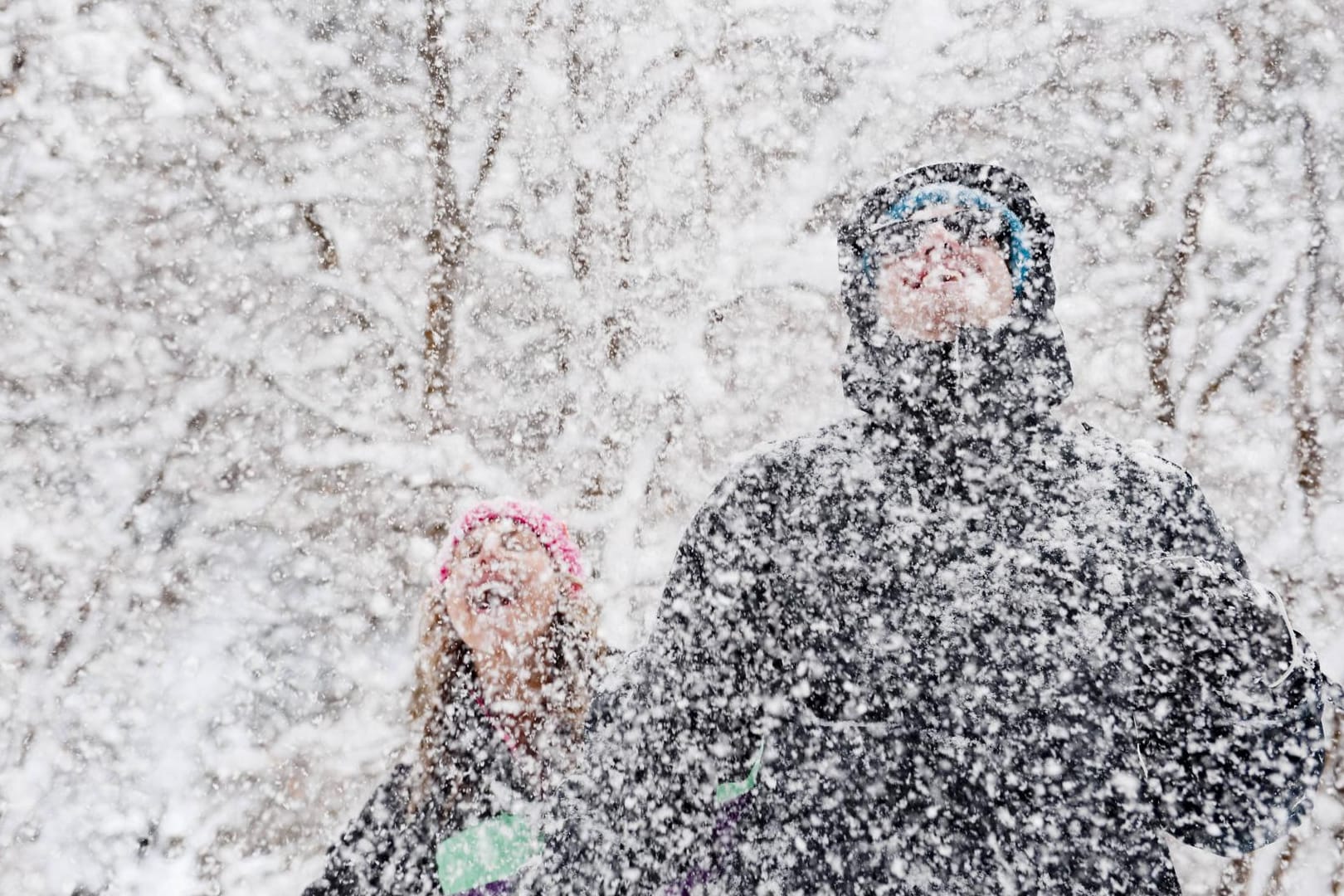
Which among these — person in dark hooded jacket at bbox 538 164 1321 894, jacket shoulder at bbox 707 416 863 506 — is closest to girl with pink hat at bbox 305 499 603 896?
person in dark hooded jacket at bbox 538 164 1321 894

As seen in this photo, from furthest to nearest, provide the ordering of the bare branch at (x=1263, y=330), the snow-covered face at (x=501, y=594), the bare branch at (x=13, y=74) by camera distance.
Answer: the bare branch at (x=13, y=74) < the bare branch at (x=1263, y=330) < the snow-covered face at (x=501, y=594)

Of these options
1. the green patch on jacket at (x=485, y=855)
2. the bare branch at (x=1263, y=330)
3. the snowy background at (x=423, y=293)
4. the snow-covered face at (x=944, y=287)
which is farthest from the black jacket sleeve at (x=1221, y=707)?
the bare branch at (x=1263, y=330)

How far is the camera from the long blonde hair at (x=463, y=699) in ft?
7.26

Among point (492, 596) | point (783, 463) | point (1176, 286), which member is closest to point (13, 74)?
point (492, 596)

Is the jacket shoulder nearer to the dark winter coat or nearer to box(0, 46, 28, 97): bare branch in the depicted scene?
the dark winter coat

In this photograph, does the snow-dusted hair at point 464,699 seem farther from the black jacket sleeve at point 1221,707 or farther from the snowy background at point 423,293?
the snowy background at point 423,293

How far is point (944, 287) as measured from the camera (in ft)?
5.75

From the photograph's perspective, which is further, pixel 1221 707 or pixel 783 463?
pixel 783 463

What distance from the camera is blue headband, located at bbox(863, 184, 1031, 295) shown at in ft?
6.08

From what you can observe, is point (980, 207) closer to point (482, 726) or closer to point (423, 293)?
point (482, 726)

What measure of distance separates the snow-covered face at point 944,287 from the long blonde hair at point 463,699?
1247mm

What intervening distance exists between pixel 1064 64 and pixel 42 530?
1117cm

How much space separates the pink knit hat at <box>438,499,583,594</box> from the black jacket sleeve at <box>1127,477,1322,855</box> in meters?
1.51

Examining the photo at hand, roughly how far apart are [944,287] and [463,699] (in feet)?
5.54
